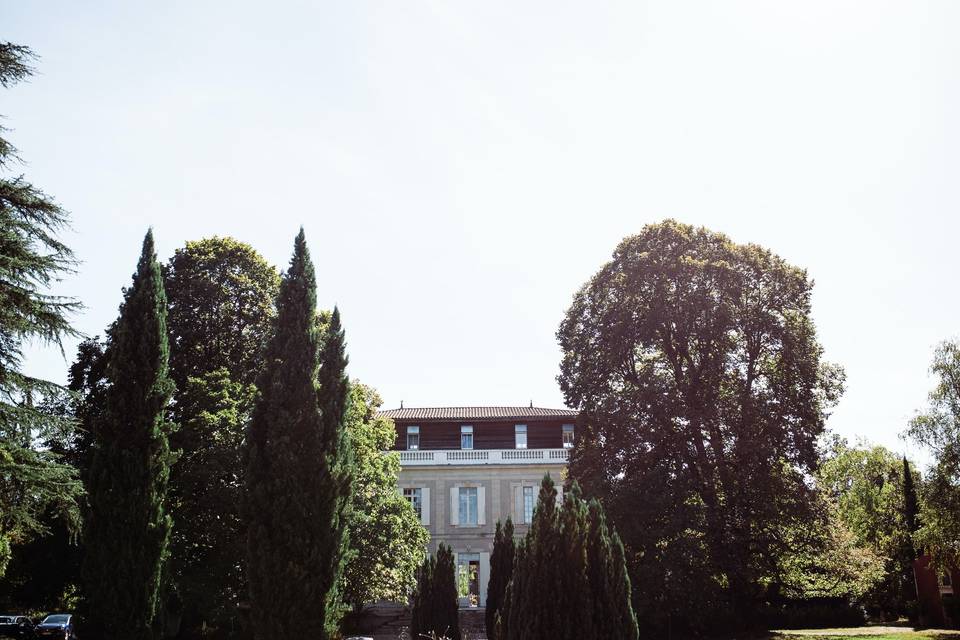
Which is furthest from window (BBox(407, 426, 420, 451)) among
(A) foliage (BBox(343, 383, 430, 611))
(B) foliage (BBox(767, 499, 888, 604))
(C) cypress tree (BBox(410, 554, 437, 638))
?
(B) foliage (BBox(767, 499, 888, 604))

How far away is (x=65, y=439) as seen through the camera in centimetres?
1567

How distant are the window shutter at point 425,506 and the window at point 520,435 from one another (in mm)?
5222

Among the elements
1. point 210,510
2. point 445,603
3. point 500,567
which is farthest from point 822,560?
point 210,510

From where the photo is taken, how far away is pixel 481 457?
41.2 metres

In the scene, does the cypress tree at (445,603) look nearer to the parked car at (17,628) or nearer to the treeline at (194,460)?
the treeline at (194,460)

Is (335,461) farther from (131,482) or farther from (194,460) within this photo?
(194,460)

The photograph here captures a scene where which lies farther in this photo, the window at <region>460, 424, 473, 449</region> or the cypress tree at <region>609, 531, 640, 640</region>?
the window at <region>460, 424, 473, 449</region>

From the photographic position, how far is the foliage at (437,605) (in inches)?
997

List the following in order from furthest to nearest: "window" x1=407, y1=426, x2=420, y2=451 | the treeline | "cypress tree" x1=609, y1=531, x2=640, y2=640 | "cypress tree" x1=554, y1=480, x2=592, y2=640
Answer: "window" x1=407, y1=426, x2=420, y2=451 → the treeline → "cypress tree" x1=609, y1=531, x2=640, y2=640 → "cypress tree" x1=554, y1=480, x2=592, y2=640

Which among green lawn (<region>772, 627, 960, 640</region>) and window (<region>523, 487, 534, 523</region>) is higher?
window (<region>523, 487, 534, 523</region>)

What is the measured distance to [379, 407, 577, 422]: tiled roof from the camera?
42.0 meters

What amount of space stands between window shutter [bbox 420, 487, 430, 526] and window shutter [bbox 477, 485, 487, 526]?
253 cm

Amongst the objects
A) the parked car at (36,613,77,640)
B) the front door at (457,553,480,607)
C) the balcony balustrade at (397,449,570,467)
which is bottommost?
the parked car at (36,613,77,640)

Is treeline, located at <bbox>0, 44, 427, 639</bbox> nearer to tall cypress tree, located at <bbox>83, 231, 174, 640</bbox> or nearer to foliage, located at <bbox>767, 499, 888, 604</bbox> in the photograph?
tall cypress tree, located at <bbox>83, 231, 174, 640</bbox>
